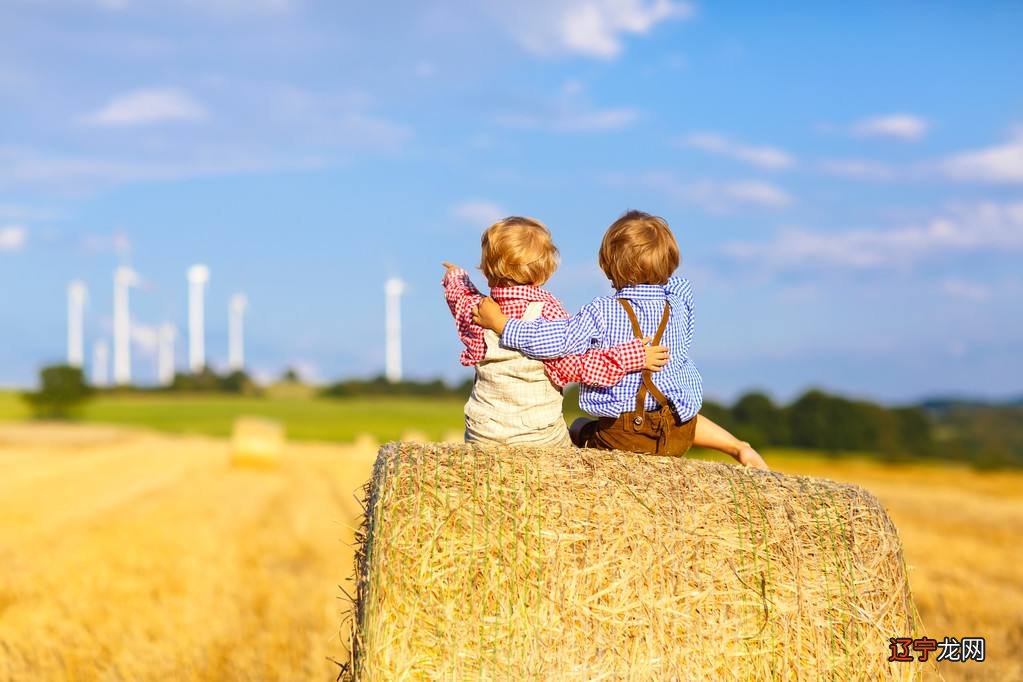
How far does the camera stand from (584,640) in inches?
198

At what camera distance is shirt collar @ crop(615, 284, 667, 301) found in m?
5.83

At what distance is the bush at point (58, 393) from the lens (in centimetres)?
6519

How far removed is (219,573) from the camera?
11234 mm

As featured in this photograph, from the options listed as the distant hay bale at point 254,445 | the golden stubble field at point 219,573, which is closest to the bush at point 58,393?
the distant hay bale at point 254,445

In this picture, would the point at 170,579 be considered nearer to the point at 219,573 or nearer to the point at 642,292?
the point at 219,573

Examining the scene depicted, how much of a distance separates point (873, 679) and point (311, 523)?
1191cm

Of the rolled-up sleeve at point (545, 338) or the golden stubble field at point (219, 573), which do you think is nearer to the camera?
the rolled-up sleeve at point (545, 338)

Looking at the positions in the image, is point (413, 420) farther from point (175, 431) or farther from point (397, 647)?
point (397, 647)

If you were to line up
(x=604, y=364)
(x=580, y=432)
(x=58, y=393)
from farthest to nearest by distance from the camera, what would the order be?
1. (x=58, y=393)
2. (x=580, y=432)
3. (x=604, y=364)

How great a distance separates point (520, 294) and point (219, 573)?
21.8 feet

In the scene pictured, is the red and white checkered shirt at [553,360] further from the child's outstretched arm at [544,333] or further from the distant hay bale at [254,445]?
the distant hay bale at [254,445]

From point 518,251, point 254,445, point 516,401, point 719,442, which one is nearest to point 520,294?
point 518,251

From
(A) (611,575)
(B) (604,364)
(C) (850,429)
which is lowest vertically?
(C) (850,429)

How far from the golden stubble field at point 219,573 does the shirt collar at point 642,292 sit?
66.0 inches
